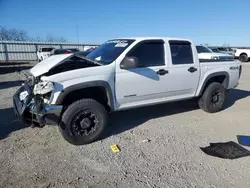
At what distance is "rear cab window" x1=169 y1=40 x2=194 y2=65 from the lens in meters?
4.61

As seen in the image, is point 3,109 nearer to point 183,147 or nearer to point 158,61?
point 158,61

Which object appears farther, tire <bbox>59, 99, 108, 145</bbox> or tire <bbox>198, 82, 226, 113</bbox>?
tire <bbox>198, 82, 226, 113</bbox>

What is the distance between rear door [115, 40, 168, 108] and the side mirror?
104mm

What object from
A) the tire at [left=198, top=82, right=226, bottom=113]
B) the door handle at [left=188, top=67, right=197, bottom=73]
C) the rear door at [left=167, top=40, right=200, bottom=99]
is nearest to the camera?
the rear door at [left=167, top=40, right=200, bottom=99]

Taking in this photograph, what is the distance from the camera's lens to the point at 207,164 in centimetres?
315

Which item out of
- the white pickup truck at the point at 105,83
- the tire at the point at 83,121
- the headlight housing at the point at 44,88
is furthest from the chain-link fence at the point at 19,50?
the tire at the point at 83,121

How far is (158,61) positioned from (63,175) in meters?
2.83

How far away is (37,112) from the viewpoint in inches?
128

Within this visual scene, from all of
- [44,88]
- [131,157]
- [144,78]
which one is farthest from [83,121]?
[144,78]

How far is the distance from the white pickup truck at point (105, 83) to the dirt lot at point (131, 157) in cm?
49

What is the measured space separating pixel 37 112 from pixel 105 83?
4.00ft

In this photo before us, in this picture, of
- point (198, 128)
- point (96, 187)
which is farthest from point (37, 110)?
point (198, 128)

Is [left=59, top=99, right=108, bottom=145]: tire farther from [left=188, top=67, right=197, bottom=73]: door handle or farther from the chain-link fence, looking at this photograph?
the chain-link fence

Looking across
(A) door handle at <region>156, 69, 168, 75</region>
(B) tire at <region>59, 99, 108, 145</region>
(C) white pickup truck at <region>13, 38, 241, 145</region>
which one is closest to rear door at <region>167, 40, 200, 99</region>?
(C) white pickup truck at <region>13, 38, 241, 145</region>
